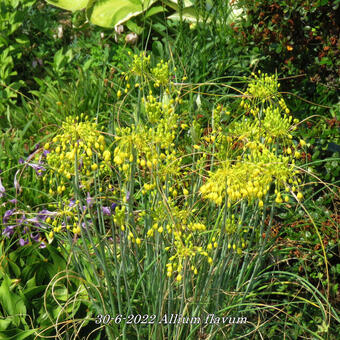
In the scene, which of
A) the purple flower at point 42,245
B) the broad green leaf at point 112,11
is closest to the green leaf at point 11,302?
the purple flower at point 42,245

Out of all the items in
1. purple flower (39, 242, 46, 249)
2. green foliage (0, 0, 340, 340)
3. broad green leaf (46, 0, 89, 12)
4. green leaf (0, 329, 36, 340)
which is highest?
broad green leaf (46, 0, 89, 12)

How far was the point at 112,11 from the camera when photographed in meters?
4.98

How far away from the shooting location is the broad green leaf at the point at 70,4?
17.3 feet

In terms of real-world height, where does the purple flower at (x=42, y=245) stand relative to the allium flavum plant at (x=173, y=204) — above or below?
below

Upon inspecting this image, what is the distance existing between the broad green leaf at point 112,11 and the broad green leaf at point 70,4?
11.0 inches

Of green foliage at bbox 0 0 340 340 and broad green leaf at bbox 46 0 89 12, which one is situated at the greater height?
broad green leaf at bbox 46 0 89 12

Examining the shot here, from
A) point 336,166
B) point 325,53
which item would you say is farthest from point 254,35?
point 336,166

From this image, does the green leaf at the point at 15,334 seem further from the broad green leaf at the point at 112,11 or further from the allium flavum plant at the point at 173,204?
the broad green leaf at the point at 112,11

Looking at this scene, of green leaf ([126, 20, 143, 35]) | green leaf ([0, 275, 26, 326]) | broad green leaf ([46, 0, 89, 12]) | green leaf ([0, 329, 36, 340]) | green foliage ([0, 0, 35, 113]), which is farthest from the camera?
broad green leaf ([46, 0, 89, 12])

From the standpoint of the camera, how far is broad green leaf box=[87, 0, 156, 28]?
16.1 feet

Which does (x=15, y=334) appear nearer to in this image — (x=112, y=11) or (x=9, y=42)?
(x=9, y=42)

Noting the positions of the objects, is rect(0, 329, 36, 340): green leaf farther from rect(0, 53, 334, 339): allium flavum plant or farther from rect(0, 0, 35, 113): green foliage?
rect(0, 0, 35, 113): green foliage

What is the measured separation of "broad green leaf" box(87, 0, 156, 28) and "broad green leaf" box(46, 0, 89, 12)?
0.92 feet

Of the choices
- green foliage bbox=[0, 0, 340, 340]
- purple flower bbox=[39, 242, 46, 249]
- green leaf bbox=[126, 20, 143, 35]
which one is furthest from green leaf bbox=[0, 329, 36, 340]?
green leaf bbox=[126, 20, 143, 35]
